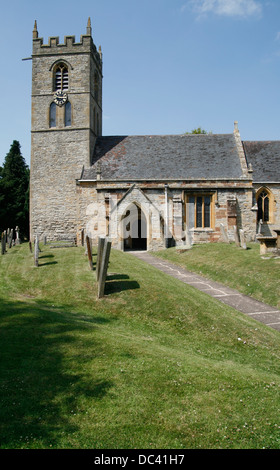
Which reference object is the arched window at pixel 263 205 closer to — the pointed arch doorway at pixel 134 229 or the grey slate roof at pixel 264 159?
the grey slate roof at pixel 264 159

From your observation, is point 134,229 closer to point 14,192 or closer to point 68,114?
point 68,114

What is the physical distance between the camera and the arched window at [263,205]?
28.4 m

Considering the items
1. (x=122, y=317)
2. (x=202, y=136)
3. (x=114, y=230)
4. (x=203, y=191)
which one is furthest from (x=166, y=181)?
(x=122, y=317)

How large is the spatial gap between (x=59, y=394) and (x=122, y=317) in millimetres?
4805

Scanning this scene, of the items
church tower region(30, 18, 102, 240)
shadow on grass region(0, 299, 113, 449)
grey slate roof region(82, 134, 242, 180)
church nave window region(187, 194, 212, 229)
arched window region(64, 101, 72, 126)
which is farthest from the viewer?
arched window region(64, 101, 72, 126)

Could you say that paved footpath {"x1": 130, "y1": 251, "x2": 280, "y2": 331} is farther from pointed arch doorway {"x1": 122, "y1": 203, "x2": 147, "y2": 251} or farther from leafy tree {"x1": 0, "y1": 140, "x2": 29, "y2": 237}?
leafy tree {"x1": 0, "y1": 140, "x2": 29, "y2": 237}

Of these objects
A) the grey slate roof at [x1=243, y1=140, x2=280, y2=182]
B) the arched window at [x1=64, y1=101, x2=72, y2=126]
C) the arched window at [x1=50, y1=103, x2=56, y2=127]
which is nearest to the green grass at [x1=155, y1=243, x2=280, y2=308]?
the grey slate roof at [x1=243, y1=140, x2=280, y2=182]

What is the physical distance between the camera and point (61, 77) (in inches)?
1176

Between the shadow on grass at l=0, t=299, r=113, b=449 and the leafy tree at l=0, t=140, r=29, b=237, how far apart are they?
3568 cm

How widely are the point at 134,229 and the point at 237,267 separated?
1373 cm

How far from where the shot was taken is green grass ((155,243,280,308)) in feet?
44.2

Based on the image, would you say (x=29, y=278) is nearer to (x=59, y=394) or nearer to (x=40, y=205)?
(x=59, y=394)

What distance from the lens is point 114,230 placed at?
25.0 metres
